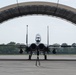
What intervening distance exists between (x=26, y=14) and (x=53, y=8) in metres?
5.17

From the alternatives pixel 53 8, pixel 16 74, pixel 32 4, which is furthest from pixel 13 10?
pixel 16 74

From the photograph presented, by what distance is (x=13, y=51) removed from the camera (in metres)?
124

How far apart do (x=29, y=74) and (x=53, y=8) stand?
2535 cm

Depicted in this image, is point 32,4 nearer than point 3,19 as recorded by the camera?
Yes

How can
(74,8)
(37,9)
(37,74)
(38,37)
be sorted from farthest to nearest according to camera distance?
(37,9) → (74,8) → (38,37) → (37,74)

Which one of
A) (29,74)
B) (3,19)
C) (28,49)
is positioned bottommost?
(29,74)

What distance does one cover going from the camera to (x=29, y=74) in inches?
720

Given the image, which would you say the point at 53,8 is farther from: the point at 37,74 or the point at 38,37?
the point at 37,74

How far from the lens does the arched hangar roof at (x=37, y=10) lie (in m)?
41.6

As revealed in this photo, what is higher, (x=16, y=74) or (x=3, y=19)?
(x=3, y=19)

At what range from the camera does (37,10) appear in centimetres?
4456

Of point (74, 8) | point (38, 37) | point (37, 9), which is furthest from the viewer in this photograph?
point (37, 9)

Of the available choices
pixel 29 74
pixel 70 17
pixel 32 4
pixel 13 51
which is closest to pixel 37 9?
pixel 32 4

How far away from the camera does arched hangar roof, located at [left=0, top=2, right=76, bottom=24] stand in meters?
41.6
